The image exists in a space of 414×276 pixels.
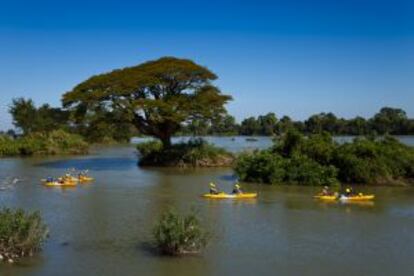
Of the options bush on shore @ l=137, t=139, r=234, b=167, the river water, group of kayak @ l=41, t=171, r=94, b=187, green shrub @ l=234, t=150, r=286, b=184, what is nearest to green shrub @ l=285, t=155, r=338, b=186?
green shrub @ l=234, t=150, r=286, b=184

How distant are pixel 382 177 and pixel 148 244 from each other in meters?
24.7

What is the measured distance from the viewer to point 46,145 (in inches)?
3088

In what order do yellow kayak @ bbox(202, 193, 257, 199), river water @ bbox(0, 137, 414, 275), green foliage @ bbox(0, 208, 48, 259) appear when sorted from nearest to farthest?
green foliage @ bbox(0, 208, 48, 259) → river water @ bbox(0, 137, 414, 275) → yellow kayak @ bbox(202, 193, 257, 199)

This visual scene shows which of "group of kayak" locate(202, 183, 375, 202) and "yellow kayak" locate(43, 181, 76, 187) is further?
"yellow kayak" locate(43, 181, 76, 187)

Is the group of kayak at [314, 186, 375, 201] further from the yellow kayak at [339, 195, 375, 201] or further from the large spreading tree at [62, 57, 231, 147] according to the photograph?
the large spreading tree at [62, 57, 231, 147]

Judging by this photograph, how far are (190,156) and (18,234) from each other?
1571 inches

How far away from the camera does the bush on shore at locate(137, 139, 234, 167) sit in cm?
5866

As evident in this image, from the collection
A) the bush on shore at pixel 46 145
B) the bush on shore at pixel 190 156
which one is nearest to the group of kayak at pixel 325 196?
the bush on shore at pixel 190 156

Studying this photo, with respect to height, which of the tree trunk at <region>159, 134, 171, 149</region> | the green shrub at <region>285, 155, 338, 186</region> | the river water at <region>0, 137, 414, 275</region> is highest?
the tree trunk at <region>159, 134, 171, 149</region>

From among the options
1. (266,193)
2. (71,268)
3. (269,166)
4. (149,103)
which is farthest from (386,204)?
(149,103)

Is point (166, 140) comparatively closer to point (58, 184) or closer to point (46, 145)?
point (58, 184)

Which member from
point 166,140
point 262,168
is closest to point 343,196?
point 262,168

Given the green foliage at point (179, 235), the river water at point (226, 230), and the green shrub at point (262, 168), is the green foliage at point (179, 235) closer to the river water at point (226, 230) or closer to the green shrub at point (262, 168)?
the river water at point (226, 230)

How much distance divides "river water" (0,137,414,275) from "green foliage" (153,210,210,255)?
0.44 m
